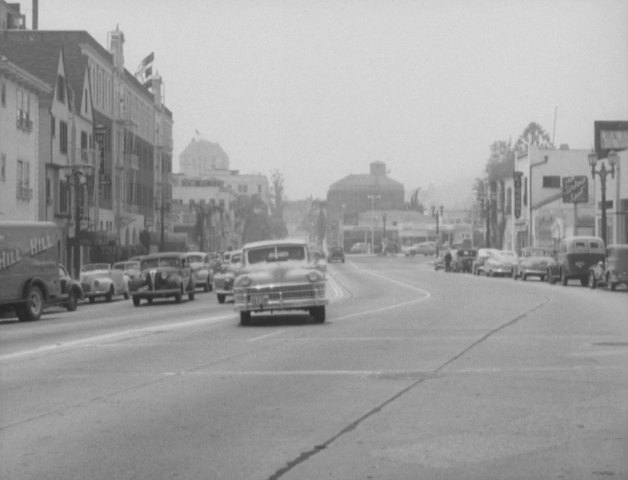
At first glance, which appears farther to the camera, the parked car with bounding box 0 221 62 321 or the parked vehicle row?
the parked vehicle row

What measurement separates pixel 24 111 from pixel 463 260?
1512 inches

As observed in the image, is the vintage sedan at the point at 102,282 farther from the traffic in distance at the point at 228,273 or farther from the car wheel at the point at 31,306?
the car wheel at the point at 31,306

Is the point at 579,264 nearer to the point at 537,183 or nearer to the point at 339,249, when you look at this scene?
the point at 537,183

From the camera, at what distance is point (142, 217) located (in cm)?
9444

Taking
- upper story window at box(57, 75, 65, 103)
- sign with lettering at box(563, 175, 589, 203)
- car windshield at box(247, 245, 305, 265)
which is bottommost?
car windshield at box(247, 245, 305, 265)

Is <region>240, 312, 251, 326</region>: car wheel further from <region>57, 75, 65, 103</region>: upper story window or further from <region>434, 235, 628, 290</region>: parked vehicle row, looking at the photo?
<region>57, 75, 65, 103</region>: upper story window

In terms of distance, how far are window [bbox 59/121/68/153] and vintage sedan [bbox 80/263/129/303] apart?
18479 mm

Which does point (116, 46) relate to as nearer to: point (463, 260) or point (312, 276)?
point (463, 260)

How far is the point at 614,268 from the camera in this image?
1886 inches

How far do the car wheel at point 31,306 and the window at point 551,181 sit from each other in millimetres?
82163

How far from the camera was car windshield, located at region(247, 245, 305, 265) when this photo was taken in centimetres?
2702

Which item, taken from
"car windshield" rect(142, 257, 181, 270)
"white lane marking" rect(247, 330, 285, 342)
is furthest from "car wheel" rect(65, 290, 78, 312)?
"white lane marking" rect(247, 330, 285, 342)

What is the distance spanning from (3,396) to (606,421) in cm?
677

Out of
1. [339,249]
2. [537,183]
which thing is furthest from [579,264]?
[339,249]
